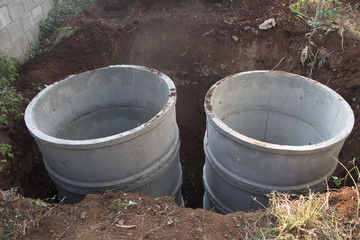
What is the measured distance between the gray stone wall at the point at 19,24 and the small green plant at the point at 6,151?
2.01 m

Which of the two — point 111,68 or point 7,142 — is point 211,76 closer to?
point 111,68

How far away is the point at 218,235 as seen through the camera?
82.8 inches

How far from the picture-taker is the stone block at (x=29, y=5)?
4965mm

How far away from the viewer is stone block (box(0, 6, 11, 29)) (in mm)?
4371

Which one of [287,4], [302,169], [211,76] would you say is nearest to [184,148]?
[211,76]

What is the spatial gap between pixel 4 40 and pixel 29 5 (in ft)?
3.29

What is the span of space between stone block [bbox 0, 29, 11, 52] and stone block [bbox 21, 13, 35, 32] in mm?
535

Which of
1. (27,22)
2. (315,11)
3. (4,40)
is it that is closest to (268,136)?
(315,11)

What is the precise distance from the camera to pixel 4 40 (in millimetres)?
4469

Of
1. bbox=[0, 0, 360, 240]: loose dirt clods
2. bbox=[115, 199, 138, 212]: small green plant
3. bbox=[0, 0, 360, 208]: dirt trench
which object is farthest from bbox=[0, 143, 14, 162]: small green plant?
bbox=[115, 199, 138, 212]: small green plant

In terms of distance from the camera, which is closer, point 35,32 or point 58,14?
point 35,32

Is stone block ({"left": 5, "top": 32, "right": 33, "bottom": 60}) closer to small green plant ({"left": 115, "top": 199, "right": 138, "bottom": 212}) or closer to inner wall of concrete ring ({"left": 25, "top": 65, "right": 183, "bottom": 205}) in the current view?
inner wall of concrete ring ({"left": 25, "top": 65, "right": 183, "bottom": 205})

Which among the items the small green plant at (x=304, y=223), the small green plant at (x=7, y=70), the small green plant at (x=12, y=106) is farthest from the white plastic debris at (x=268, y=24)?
the small green plant at (x=7, y=70)

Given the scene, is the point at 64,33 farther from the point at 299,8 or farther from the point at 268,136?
the point at 299,8
